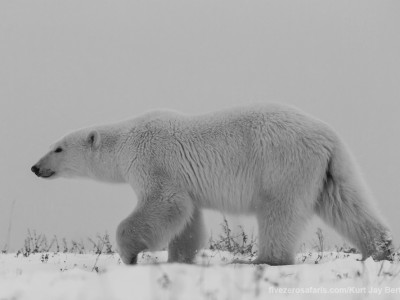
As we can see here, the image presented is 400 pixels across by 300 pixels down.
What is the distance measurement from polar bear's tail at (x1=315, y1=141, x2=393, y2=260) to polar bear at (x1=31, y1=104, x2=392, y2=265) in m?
0.01

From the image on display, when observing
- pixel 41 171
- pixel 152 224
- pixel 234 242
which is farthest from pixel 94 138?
pixel 234 242

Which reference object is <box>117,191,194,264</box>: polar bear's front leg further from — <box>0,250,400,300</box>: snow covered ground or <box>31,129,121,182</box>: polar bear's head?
<box>0,250,400,300</box>: snow covered ground

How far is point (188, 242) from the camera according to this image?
8.62 metres

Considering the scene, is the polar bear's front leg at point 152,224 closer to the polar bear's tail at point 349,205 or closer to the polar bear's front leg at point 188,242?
the polar bear's front leg at point 188,242

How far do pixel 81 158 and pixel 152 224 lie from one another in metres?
2.21

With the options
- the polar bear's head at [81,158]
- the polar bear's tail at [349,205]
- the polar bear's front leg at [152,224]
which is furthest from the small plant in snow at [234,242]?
the polar bear's head at [81,158]

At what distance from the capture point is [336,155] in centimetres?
762

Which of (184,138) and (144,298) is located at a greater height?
(184,138)

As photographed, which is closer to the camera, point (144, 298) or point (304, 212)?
point (144, 298)

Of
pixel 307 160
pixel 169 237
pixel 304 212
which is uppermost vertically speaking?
pixel 307 160

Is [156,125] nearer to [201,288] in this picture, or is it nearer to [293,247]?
[293,247]

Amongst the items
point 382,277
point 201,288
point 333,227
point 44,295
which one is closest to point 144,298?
point 201,288

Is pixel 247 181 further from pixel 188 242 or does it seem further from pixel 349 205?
pixel 188 242

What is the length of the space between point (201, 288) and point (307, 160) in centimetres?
367
